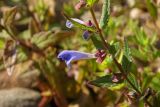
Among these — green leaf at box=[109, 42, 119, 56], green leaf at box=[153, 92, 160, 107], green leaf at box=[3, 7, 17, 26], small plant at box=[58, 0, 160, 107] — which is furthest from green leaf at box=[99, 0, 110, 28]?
green leaf at box=[3, 7, 17, 26]

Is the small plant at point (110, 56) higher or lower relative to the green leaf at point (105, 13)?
lower

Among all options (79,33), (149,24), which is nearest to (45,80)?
(79,33)

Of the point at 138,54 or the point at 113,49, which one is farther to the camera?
the point at 138,54

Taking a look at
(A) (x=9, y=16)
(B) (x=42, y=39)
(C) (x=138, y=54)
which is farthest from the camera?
(B) (x=42, y=39)

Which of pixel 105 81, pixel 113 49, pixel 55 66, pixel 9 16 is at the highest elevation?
Result: pixel 9 16

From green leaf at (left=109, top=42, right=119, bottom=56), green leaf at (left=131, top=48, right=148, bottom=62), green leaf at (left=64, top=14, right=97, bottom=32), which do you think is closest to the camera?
green leaf at (left=64, top=14, right=97, bottom=32)

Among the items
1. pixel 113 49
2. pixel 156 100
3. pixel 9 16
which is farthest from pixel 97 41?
pixel 9 16

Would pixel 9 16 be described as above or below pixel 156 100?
above

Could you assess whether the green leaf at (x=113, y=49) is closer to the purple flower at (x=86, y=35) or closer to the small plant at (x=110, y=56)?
the small plant at (x=110, y=56)

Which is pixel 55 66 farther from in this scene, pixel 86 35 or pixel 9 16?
pixel 86 35

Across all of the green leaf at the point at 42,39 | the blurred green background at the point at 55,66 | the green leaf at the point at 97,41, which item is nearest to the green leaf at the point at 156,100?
the green leaf at the point at 97,41

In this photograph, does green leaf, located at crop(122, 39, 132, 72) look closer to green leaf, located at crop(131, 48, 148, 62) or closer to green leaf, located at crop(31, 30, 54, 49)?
green leaf, located at crop(131, 48, 148, 62)
